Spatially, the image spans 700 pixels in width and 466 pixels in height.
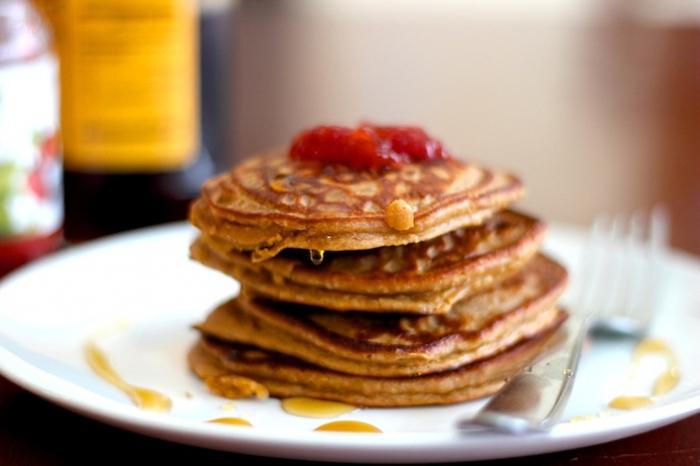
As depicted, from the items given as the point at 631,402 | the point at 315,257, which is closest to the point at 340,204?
the point at 315,257

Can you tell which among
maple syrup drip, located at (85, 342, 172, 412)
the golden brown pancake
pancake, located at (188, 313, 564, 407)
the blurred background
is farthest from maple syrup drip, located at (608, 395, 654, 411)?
the blurred background

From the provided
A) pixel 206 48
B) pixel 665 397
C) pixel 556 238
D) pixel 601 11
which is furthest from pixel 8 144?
pixel 601 11

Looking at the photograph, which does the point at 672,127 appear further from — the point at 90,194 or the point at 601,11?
the point at 601,11

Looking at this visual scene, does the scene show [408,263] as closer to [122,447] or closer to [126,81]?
[122,447]

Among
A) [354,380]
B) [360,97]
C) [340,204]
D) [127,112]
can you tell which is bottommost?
[360,97]

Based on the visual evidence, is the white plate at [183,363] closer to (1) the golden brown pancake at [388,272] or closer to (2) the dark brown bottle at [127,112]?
(1) the golden brown pancake at [388,272]

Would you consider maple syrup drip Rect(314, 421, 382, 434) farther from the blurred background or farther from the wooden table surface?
the blurred background
